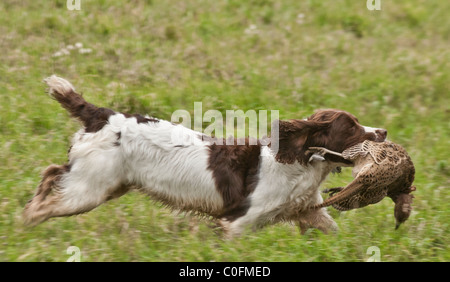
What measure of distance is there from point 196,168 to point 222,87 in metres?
3.07

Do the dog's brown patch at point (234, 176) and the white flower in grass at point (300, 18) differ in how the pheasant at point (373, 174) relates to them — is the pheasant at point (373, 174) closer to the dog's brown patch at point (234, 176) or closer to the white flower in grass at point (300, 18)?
the dog's brown patch at point (234, 176)

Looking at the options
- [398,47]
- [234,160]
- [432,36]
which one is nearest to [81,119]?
[234,160]

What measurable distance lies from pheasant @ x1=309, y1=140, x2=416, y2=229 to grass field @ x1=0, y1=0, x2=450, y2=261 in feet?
1.08

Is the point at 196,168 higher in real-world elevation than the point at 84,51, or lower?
lower

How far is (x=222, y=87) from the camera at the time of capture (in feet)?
26.1

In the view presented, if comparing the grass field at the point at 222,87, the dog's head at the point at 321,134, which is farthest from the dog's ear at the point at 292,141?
the grass field at the point at 222,87

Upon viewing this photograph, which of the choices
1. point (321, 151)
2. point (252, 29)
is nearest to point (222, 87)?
point (252, 29)

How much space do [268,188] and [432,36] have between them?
656 cm

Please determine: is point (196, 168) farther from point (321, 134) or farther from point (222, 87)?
point (222, 87)

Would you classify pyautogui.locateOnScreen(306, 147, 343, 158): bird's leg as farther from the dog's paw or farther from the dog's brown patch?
the dog's paw

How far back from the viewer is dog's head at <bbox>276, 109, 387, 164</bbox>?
487 cm

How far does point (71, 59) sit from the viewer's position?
26.9 ft
